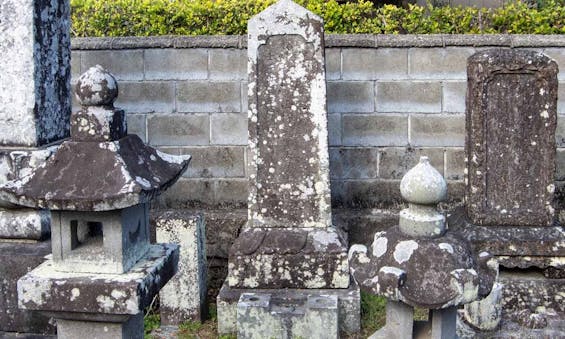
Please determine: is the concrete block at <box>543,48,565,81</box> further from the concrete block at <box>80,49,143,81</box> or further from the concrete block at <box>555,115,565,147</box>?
the concrete block at <box>80,49,143,81</box>

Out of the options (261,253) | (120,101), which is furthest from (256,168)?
A: (120,101)

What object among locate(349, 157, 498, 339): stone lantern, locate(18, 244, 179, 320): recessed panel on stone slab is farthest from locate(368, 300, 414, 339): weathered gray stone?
locate(18, 244, 179, 320): recessed panel on stone slab

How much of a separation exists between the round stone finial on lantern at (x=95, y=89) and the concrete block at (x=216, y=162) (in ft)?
11.0

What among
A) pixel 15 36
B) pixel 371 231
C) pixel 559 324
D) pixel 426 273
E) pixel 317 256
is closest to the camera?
pixel 426 273

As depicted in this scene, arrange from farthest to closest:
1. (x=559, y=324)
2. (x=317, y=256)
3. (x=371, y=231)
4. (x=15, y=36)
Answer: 1. (x=371, y=231)
2. (x=317, y=256)
3. (x=559, y=324)
4. (x=15, y=36)

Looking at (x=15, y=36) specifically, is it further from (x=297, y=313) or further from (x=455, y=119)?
(x=455, y=119)

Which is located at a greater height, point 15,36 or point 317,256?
point 15,36

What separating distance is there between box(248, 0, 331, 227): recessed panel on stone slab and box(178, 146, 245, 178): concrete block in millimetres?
983

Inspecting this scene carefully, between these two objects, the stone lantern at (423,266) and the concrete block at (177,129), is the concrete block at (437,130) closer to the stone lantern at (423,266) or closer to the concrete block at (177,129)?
the concrete block at (177,129)

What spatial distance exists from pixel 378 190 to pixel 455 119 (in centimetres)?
92

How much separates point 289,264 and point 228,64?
2.03 metres

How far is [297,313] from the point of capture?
17.4 feet

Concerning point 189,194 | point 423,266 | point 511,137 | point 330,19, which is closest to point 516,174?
point 511,137

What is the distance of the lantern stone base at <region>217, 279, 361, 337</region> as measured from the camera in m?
5.49
